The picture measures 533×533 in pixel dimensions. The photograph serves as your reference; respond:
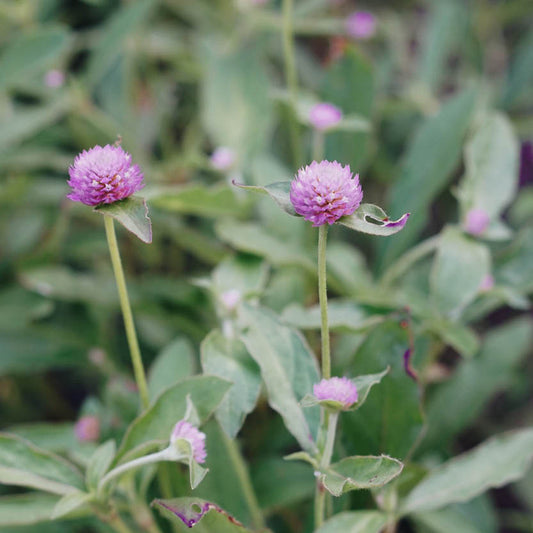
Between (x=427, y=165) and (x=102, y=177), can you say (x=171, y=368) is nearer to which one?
(x=102, y=177)

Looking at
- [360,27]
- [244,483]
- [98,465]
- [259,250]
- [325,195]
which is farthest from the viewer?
[360,27]

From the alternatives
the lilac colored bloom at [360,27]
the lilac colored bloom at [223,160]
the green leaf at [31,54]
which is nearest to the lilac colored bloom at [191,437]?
the lilac colored bloom at [223,160]

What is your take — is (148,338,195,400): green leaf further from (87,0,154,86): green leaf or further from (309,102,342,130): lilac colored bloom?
(87,0,154,86): green leaf

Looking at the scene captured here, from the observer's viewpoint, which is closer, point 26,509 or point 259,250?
point 26,509

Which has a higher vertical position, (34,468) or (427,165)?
(427,165)

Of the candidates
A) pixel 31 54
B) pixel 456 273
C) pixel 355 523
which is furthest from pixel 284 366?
pixel 31 54

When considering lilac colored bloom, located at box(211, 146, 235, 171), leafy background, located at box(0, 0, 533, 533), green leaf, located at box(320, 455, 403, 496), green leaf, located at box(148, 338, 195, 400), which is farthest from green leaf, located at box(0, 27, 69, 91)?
green leaf, located at box(320, 455, 403, 496)

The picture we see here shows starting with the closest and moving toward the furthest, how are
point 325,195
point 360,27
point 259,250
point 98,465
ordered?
point 325,195 < point 98,465 < point 259,250 < point 360,27
